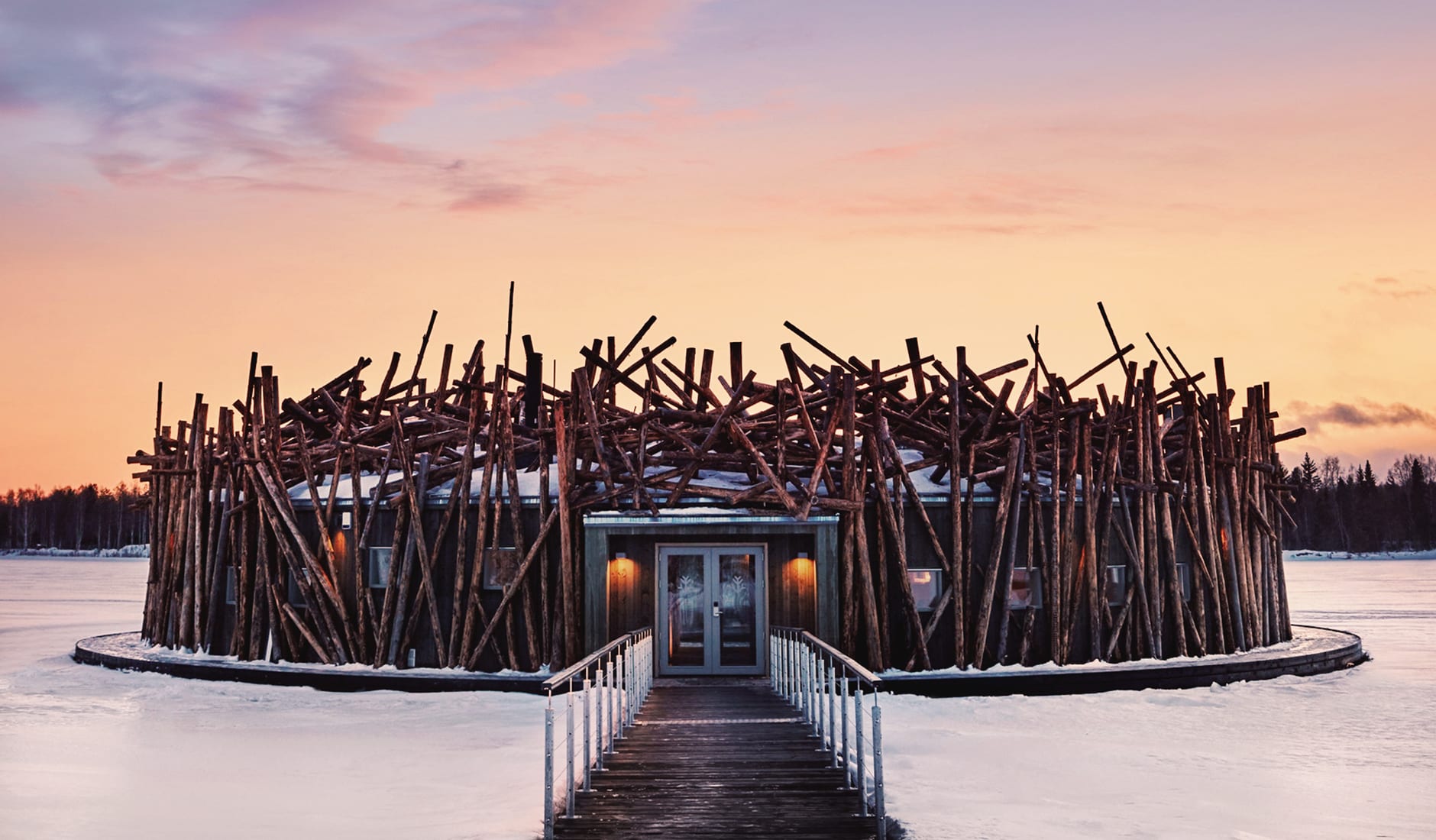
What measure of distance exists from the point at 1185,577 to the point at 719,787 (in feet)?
44.2

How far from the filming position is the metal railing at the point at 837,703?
941cm

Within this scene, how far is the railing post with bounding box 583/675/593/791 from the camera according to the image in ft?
33.7

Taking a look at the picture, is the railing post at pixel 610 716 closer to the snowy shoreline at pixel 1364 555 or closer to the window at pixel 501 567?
the window at pixel 501 567

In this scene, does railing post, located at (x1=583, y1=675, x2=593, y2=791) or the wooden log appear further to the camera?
the wooden log

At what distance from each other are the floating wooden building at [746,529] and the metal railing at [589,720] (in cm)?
290

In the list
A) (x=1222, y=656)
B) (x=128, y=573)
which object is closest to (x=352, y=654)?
(x=1222, y=656)

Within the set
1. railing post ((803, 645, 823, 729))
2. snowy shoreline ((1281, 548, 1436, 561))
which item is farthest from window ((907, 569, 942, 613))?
snowy shoreline ((1281, 548, 1436, 561))

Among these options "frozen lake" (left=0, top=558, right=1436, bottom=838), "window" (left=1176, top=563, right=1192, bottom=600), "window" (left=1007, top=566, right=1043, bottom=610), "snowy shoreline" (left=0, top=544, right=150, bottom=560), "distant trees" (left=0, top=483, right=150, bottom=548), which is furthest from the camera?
"distant trees" (left=0, top=483, right=150, bottom=548)

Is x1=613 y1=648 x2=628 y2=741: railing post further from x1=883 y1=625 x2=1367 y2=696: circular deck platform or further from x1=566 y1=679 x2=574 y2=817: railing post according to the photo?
x1=883 y1=625 x2=1367 y2=696: circular deck platform

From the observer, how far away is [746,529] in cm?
1969

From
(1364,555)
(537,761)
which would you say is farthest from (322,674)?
(1364,555)

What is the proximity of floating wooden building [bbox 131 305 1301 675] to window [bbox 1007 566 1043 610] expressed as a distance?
4 cm

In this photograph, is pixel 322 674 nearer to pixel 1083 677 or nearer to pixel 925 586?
pixel 925 586

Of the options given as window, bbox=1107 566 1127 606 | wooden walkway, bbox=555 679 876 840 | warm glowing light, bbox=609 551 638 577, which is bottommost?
wooden walkway, bbox=555 679 876 840
